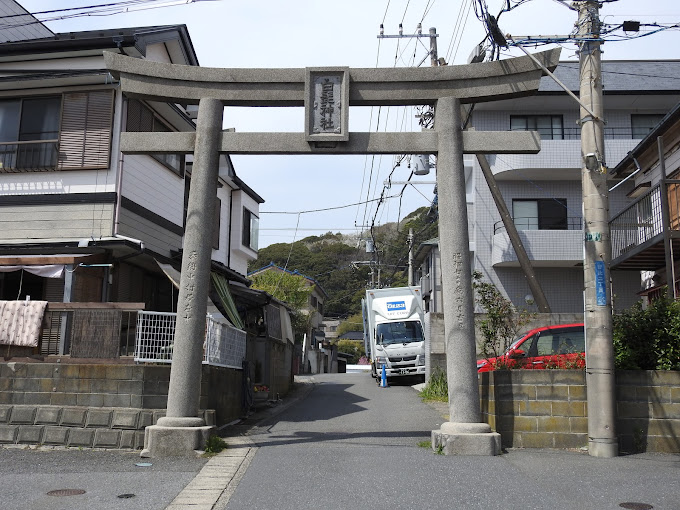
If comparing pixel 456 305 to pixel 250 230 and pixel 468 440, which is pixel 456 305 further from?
pixel 250 230

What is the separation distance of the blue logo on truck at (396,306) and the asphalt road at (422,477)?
52.0 ft

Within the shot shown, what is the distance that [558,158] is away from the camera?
992 inches

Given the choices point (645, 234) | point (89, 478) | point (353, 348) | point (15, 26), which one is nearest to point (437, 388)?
point (645, 234)

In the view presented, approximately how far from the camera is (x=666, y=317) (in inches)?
396

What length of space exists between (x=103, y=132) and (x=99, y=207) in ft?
5.68

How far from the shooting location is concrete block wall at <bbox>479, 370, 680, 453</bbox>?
961 cm

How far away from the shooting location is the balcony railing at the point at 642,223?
18.2m

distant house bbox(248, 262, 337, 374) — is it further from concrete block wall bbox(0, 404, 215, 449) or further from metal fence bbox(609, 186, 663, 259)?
concrete block wall bbox(0, 404, 215, 449)

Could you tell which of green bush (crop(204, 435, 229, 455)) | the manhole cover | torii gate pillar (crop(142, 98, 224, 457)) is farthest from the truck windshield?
the manhole cover

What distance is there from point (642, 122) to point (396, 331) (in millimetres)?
13058

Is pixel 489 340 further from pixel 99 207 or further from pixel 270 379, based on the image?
pixel 99 207

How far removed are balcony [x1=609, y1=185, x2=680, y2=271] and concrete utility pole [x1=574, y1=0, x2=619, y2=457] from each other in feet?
25.3

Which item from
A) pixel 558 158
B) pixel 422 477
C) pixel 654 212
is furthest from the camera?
pixel 558 158

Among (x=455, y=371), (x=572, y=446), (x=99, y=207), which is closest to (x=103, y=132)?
(x=99, y=207)
